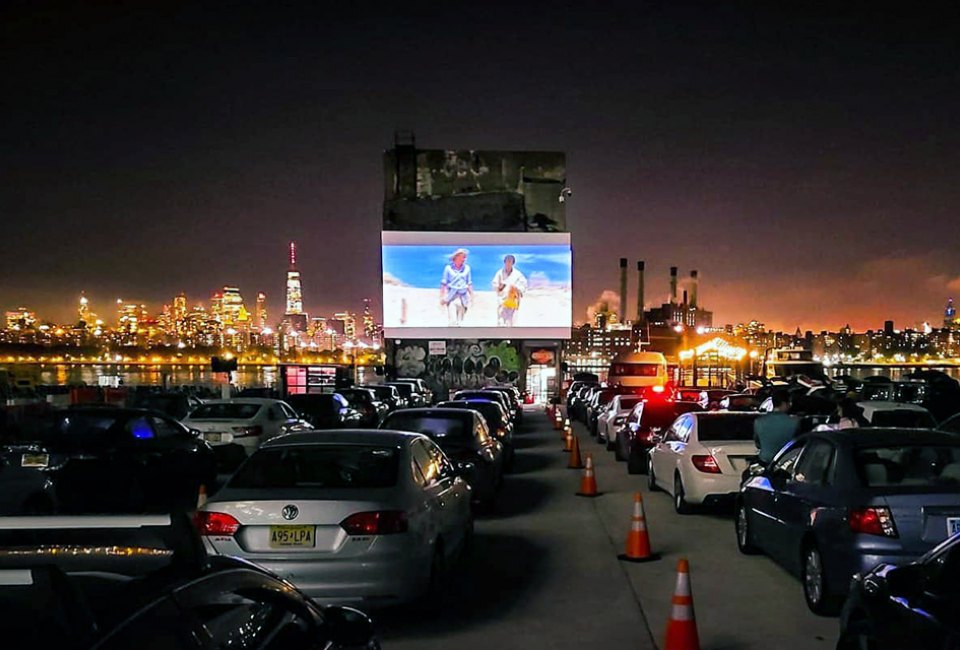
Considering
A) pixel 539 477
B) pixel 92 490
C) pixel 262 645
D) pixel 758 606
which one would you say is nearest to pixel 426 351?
pixel 539 477

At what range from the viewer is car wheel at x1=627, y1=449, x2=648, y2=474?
65.1ft

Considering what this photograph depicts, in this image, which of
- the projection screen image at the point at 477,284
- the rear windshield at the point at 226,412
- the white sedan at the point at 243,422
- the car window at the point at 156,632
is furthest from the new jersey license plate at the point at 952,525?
the projection screen image at the point at 477,284

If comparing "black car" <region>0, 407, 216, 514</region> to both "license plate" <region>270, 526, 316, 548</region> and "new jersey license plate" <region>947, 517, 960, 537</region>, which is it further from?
"new jersey license plate" <region>947, 517, 960, 537</region>

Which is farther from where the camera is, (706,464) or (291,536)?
(706,464)

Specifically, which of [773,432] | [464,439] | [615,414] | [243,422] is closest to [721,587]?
[773,432]

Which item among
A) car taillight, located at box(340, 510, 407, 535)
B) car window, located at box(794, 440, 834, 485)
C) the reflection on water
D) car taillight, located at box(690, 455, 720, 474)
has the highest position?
car window, located at box(794, 440, 834, 485)

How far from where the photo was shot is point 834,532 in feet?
25.7

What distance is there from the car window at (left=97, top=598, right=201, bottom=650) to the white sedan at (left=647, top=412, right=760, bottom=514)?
1156 cm

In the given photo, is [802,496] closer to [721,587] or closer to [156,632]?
[721,587]

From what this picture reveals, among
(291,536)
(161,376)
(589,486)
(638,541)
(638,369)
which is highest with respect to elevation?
(638,369)

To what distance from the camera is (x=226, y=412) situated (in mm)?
→ 20531

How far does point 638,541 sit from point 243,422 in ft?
35.6

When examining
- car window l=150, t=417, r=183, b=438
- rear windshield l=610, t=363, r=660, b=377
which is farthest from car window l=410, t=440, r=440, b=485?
rear windshield l=610, t=363, r=660, b=377

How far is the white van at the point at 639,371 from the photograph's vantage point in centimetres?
4038
